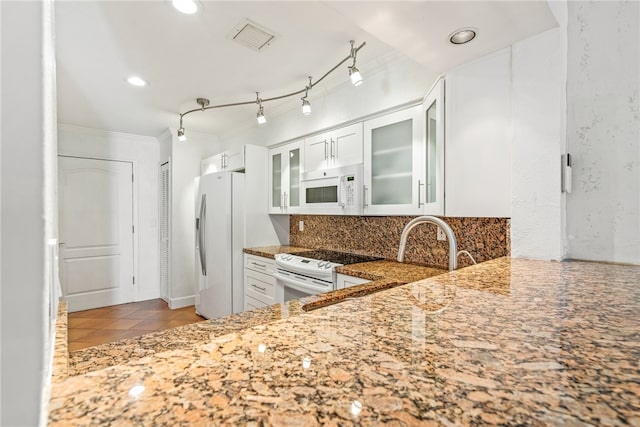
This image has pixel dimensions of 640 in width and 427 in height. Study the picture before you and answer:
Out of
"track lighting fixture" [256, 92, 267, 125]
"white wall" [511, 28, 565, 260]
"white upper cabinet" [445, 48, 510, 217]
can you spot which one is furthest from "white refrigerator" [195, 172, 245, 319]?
"white wall" [511, 28, 565, 260]

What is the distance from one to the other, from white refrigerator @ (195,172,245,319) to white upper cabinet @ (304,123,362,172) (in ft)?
3.08

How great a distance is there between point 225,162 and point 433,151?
271cm

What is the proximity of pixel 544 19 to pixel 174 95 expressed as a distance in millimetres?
2998

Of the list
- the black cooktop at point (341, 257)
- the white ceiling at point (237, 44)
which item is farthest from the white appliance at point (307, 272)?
the white ceiling at point (237, 44)

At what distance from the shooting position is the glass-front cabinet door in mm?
1822

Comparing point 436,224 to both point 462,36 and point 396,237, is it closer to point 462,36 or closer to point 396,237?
point 462,36

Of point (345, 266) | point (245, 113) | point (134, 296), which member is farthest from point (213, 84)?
point (134, 296)

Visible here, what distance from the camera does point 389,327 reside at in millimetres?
606

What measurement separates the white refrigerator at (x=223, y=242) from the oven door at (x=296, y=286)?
2.66 ft

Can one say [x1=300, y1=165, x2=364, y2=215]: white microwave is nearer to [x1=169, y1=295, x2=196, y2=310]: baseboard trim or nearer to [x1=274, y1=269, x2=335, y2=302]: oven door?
[x1=274, y1=269, x2=335, y2=302]: oven door

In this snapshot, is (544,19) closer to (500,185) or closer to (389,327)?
(500,185)

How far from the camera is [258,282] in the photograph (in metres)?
3.20

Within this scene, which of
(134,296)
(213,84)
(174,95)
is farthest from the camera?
(134,296)

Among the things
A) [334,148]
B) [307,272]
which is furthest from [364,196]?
[307,272]
